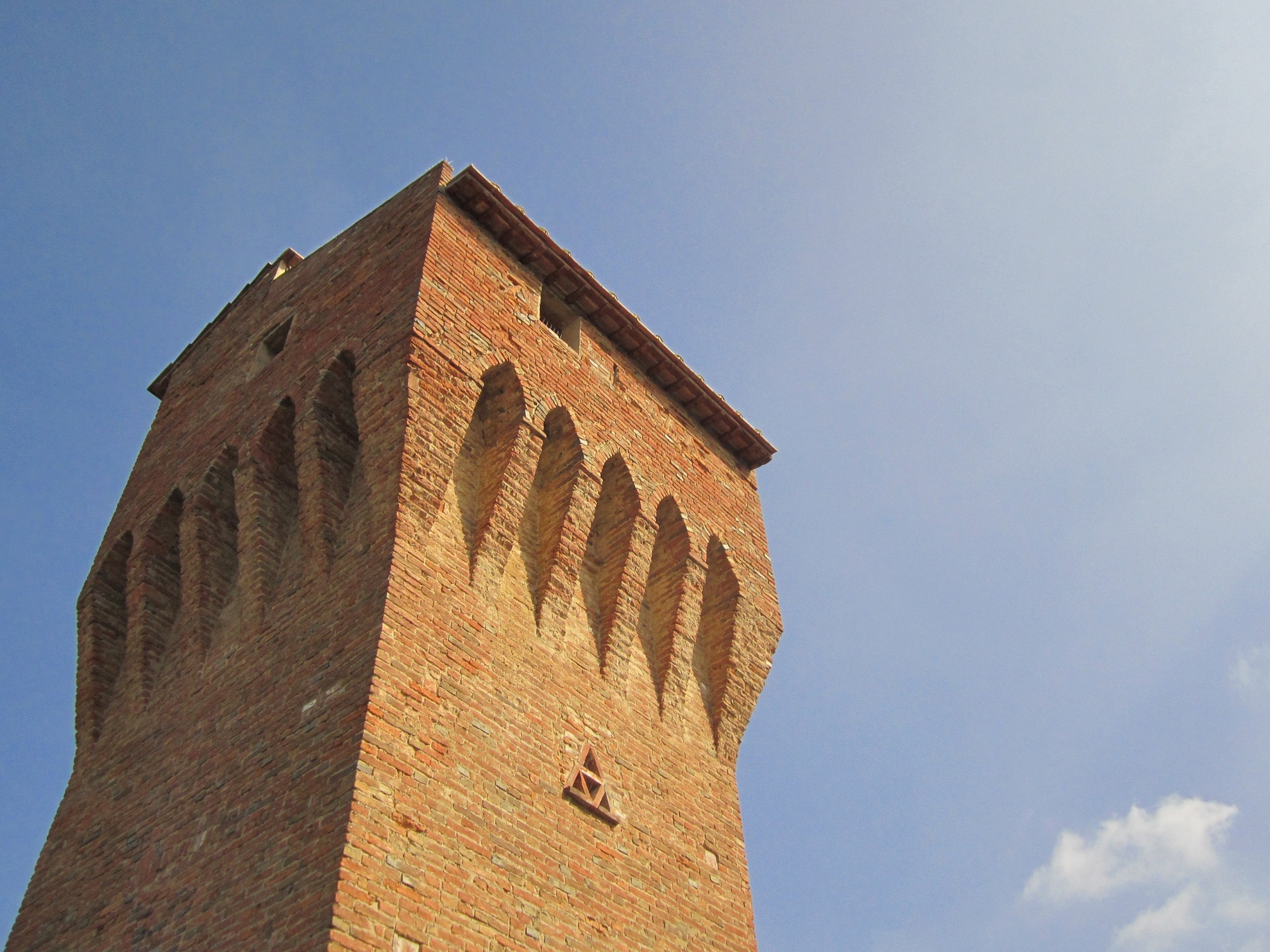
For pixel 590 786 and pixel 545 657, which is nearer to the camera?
pixel 590 786

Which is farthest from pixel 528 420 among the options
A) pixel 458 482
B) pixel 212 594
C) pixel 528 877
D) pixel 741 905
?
pixel 741 905

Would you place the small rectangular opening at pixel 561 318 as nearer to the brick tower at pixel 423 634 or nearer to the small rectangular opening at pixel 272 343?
the brick tower at pixel 423 634

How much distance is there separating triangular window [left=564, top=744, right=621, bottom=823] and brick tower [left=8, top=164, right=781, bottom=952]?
0.14 feet

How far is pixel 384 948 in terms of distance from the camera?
5.95 meters

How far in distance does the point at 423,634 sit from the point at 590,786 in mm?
1821

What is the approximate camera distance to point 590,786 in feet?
26.9

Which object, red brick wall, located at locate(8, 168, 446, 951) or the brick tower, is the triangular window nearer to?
the brick tower

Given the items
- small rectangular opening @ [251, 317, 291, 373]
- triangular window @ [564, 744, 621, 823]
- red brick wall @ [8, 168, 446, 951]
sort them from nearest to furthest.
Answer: red brick wall @ [8, 168, 446, 951], triangular window @ [564, 744, 621, 823], small rectangular opening @ [251, 317, 291, 373]

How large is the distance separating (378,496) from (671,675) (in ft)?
10.7

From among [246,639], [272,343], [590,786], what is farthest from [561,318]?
[590,786]

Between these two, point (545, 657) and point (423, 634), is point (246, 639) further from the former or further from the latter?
point (545, 657)

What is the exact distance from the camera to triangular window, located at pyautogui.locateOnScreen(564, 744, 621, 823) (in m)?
8.01

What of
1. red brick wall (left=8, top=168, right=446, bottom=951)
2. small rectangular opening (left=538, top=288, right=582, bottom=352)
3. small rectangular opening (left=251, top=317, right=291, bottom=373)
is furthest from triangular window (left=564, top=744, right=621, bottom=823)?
small rectangular opening (left=251, top=317, right=291, bottom=373)

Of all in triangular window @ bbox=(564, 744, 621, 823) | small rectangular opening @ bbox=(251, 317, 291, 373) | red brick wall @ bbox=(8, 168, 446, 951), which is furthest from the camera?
small rectangular opening @ bbox=(251, 317, 291, 373)
